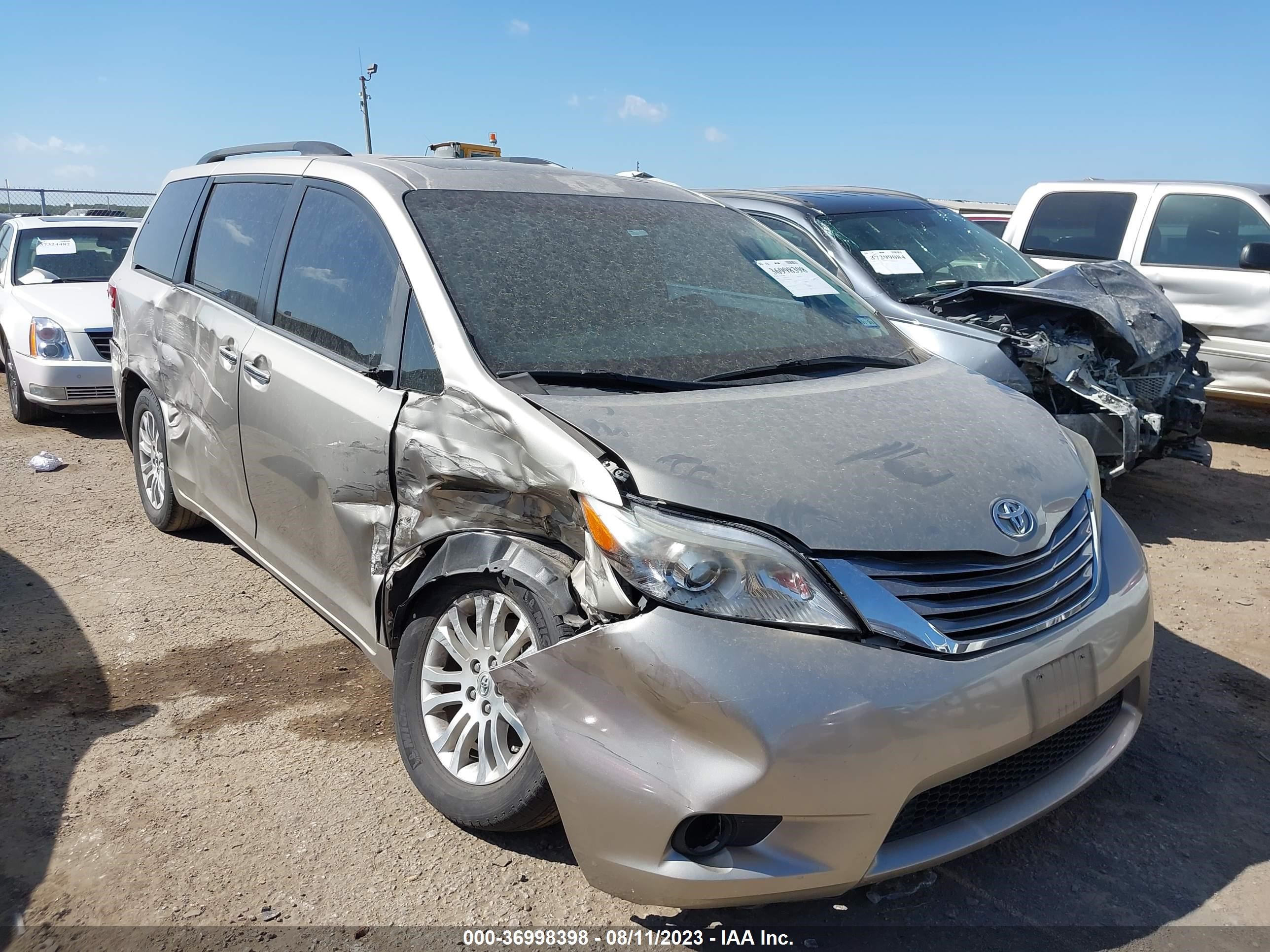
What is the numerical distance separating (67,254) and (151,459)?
4846 millimetres

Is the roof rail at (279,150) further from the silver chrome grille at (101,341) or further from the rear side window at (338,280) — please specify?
the silver chrome grille at (101,341)

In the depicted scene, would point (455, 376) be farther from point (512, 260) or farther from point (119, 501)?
point (119, 501)

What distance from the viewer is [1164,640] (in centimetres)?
411

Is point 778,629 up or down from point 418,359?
down

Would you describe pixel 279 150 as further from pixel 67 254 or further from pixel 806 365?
pixel 67 254

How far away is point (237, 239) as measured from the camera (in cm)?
412

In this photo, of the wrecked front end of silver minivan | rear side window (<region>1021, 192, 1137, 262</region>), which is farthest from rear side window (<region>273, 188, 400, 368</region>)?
rear side window (<region>1021, 192, 1137, 262</region>)

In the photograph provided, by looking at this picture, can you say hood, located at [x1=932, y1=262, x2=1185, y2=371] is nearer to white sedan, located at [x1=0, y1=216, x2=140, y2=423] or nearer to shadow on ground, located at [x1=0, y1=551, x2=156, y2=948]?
shadow on ground, located at [x1=0, y1=551, x2=156, y2=948]

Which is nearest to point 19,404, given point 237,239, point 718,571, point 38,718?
point 237,239

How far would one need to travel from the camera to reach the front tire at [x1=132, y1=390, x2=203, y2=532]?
475 centimetres

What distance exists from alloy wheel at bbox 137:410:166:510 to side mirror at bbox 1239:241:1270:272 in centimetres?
724

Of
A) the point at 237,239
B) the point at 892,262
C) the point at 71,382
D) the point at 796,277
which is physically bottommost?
the point at 71,382

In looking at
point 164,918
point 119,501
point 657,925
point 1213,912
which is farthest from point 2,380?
point 1213,912

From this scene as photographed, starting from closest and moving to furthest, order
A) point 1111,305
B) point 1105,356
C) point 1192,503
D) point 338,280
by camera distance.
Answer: point 338,280, point 1111,305, point 1105,356, point 1192,503
